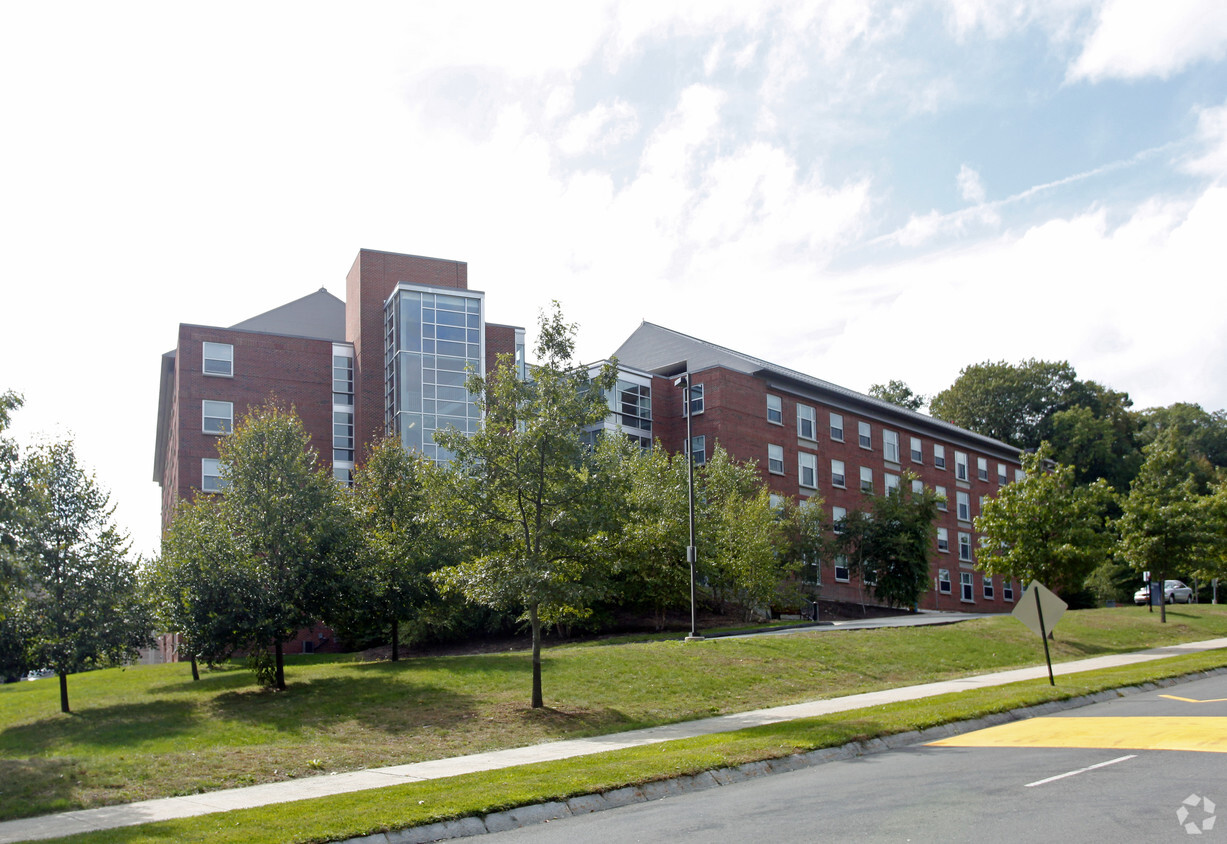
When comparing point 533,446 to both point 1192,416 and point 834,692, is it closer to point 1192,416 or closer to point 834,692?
point 834,692

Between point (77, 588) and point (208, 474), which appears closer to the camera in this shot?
point (77, 588)

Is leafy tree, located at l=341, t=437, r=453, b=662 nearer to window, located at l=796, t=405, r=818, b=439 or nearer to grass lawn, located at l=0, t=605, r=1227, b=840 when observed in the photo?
grass lawn, located at l=0, t=605, r=1227, b=840

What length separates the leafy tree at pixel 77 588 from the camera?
24.2 meters

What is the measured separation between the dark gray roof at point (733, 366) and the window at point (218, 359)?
798 inches

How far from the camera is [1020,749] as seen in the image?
44.4ft

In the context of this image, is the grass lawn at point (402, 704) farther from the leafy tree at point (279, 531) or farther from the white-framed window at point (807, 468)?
the white-framed window at point (807, 468)

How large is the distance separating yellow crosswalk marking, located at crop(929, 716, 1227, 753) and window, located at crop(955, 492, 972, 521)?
55.0 meters

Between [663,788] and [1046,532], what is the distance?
27803 millimetres

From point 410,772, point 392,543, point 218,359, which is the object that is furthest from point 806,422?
point 410,772

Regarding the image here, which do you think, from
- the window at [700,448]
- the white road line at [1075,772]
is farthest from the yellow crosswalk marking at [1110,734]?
the window at [700,448]

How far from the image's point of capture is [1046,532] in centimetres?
3553

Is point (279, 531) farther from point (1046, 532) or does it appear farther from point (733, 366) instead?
point (733, 366)

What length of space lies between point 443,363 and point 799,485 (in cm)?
2072

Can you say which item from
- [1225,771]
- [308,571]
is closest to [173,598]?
[308,571]
